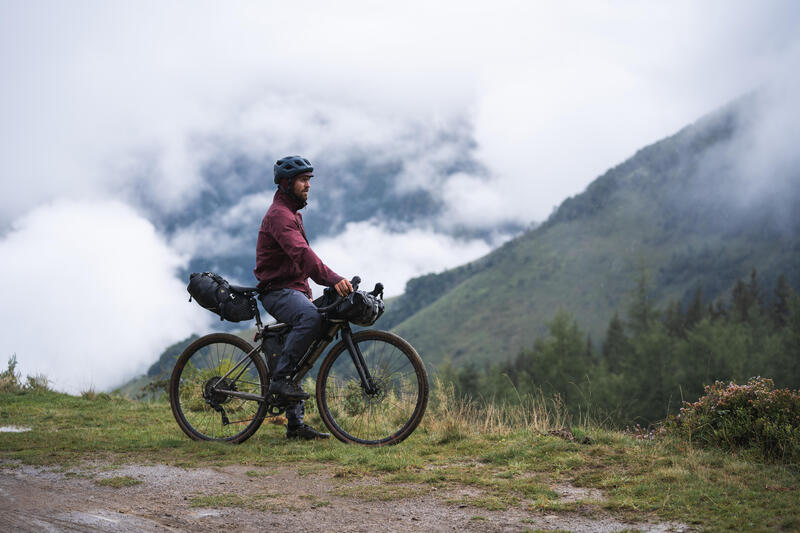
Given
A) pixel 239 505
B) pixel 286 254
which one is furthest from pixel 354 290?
pixel 239 505

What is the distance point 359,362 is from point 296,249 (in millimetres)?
1301

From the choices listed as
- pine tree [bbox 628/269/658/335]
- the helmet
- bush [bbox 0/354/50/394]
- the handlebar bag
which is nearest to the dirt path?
the handlebar bag

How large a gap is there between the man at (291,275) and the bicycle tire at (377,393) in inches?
12.7

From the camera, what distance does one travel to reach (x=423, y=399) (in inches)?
254

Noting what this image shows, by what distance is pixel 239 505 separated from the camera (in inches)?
178

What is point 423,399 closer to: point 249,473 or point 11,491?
point 249,473

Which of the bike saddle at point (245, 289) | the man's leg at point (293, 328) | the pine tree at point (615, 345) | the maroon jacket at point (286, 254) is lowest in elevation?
the man's leg at point (293, 328)

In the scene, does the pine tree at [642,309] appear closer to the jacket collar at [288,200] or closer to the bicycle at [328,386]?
the bicycle at [328,386]

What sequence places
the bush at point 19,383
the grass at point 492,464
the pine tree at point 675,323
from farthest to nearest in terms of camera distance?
the pine tree at point 675,323 → the bush at point 19,383 → the grass at point 492,464

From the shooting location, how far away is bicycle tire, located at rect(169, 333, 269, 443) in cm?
703

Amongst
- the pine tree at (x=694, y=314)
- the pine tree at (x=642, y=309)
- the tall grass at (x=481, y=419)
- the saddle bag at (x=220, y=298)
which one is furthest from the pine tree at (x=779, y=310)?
the saddle bag at (x=220, y=298)

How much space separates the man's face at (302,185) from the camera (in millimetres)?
6910

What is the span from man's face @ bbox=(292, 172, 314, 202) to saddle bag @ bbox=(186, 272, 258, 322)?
1.21m

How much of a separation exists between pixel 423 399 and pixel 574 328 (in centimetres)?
8889
